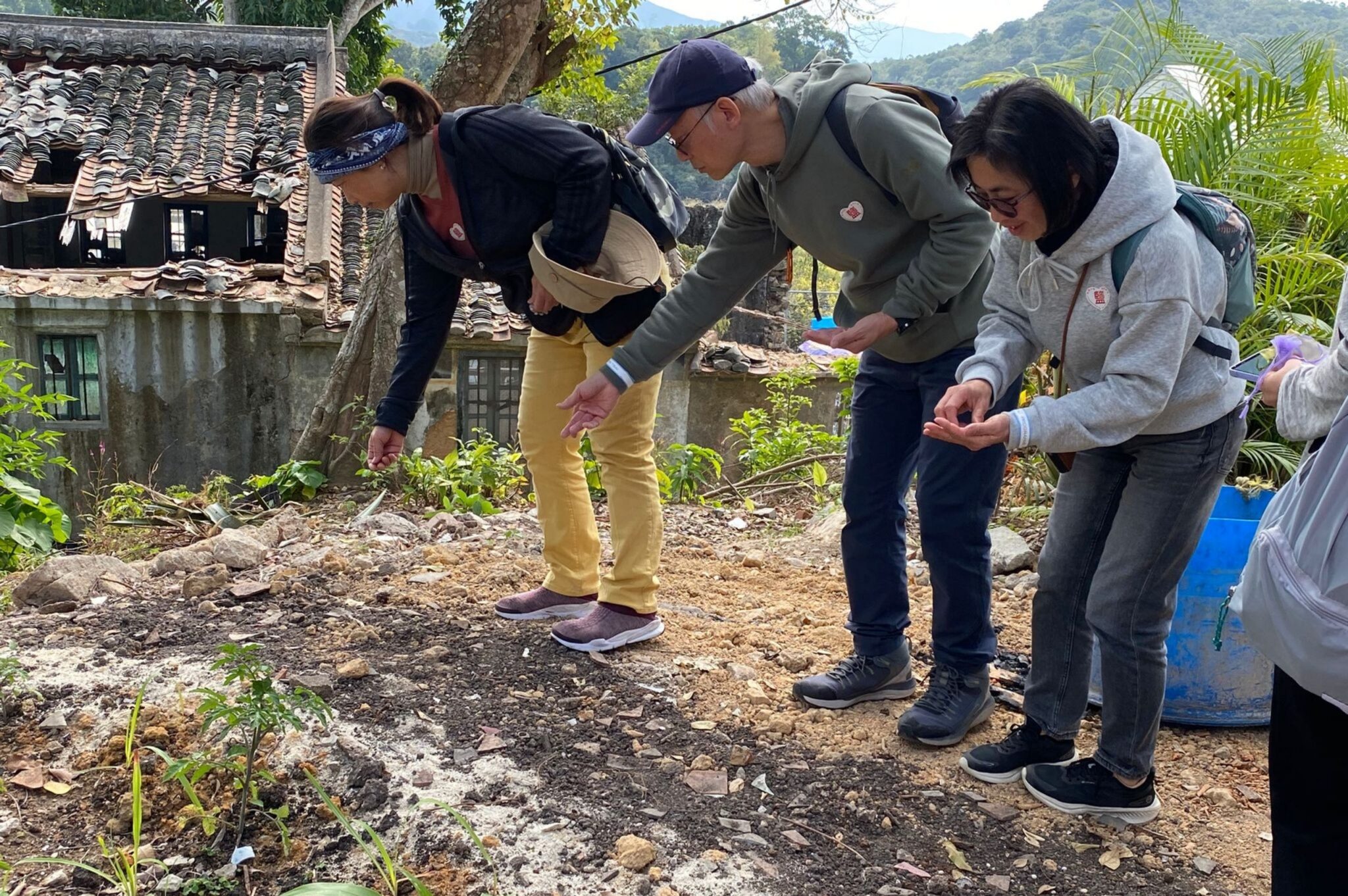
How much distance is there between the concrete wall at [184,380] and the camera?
415 inches

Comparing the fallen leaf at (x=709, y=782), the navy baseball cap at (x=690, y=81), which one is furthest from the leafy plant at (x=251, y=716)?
the navy baseball cap at (x=690, y=81)

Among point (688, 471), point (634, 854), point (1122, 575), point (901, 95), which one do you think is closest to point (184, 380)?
point (688, 471)

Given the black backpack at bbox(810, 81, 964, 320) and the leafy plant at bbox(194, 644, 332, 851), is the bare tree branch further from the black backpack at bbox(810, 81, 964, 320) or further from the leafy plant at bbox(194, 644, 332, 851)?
the leafy plant at bbox(194, 644, 332, 851)

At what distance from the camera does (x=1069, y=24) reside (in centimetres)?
3400

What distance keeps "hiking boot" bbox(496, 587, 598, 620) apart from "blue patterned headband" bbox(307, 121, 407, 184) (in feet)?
4.76

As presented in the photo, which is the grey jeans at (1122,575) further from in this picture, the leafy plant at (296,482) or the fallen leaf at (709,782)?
the leafy plant at (296,482)

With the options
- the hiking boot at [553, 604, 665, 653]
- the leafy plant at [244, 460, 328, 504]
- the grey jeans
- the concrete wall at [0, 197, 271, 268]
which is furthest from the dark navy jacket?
the concrete wall at [0, 197, 271, 268]

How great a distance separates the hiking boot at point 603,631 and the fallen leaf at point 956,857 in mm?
1199

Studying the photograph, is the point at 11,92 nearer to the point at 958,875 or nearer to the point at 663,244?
the point at 663,244

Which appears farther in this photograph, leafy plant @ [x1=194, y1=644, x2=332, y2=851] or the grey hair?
the grey hair

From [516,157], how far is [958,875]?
209 centimetres

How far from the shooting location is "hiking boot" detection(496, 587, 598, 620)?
3.55m

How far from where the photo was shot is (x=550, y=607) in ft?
11.7

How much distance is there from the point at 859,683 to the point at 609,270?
1.33 meters
